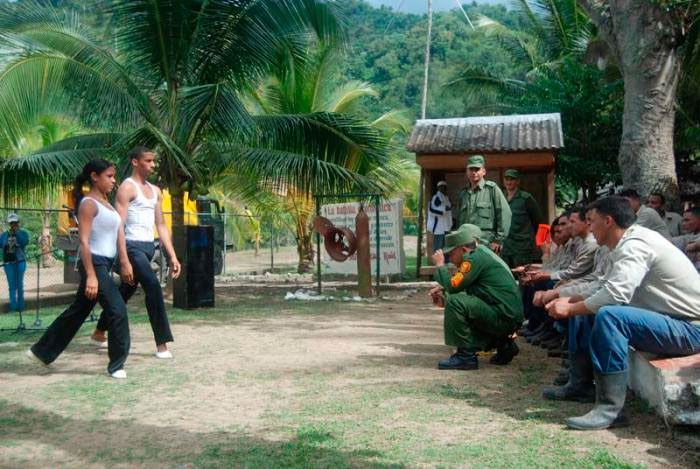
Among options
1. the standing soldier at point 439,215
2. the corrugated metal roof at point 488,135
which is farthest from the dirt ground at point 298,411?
the standing soldier at point 439,215

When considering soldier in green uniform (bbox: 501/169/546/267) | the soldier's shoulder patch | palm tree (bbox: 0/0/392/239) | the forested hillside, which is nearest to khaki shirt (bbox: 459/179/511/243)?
soldier in green uniform (bbox: 501/169/546/267)

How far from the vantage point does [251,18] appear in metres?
11.7

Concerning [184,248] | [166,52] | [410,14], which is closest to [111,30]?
[166,52]

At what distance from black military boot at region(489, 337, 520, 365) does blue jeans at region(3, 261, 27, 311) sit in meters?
7.11

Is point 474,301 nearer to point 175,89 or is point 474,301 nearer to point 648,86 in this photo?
point 648,86

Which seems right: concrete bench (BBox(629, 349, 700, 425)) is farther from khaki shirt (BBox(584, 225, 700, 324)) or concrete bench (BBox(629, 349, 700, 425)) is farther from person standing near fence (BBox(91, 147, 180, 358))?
person standing near fence (BBox(91, 147, 180, 358))

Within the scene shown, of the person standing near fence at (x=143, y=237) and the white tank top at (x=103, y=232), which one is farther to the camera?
the person standing near fence at (x=143, y=237)

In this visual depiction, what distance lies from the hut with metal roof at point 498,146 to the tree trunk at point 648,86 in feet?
8.64

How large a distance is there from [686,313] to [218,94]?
8141 millimetres

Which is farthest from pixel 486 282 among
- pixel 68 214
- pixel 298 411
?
pixel 68 214

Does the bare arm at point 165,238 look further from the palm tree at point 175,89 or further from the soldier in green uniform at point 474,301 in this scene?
the palm tree at point 175,89

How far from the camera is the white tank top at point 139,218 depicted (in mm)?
6469

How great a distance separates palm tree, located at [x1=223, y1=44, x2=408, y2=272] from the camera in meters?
12.8

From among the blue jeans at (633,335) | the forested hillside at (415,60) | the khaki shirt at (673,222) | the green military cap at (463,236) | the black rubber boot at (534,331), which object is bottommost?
the black rubber boot at (534,331)
